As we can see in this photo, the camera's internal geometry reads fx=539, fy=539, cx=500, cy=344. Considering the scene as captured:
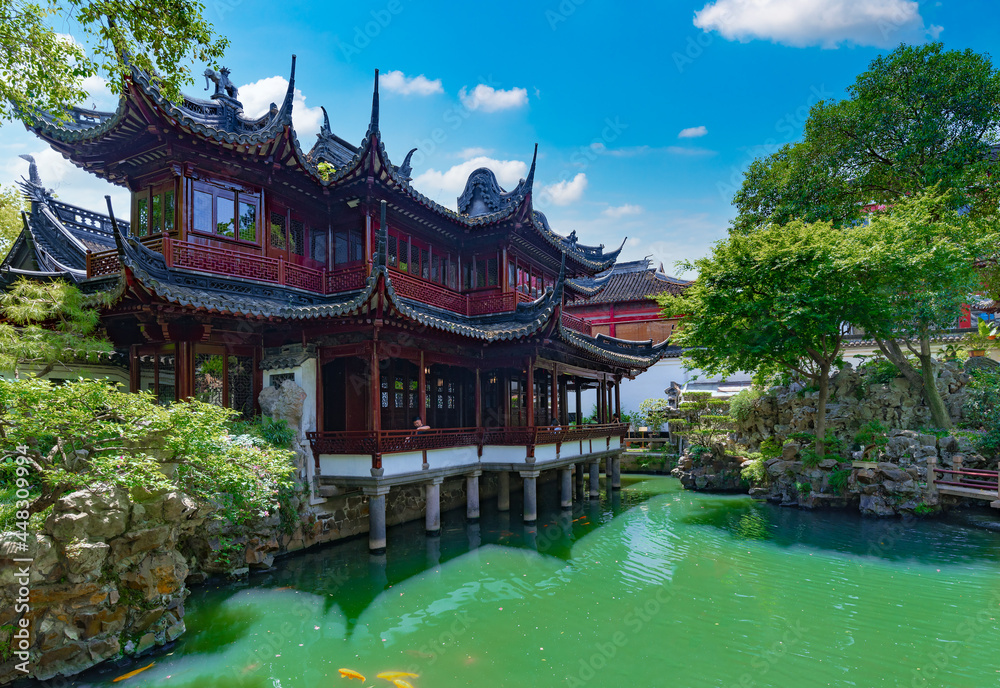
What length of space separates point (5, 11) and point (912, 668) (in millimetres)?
13431

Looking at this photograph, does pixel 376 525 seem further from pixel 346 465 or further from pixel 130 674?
pixel 130 674

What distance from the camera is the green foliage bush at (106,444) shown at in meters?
5.79

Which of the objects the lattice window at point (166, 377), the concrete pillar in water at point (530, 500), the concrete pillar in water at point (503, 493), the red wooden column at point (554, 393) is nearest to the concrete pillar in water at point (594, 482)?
the red wooden column at point (554, 393)

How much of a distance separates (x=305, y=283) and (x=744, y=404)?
15.9 m

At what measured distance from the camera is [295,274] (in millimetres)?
11992

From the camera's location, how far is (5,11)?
6.43m

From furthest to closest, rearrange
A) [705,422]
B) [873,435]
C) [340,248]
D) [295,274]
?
[705,422] → [873,435] → [340,248] → [295,274]

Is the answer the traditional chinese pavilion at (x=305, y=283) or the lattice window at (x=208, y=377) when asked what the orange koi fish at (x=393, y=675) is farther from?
the lattice window at (x=208, y=377)

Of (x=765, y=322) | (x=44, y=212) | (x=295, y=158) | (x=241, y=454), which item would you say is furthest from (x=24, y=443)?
(x=765, y=322)

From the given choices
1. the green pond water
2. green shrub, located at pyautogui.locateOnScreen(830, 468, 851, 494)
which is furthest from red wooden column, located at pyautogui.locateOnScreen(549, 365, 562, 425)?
green shrub, located at pyautogui.locateOnScreen(830, 468, 851, 494)

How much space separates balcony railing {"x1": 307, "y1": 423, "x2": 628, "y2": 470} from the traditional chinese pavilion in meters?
0.04

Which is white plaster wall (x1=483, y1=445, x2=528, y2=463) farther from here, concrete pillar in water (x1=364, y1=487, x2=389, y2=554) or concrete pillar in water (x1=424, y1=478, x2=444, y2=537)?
concrete pillar in water (x1=364, y1=487, x2=389, y2=554)

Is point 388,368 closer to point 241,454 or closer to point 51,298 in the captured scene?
point 241,454

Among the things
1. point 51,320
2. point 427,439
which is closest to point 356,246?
point 427,439
